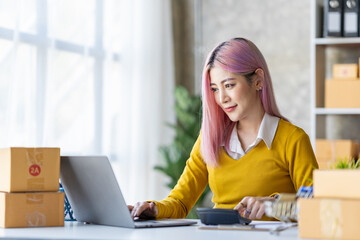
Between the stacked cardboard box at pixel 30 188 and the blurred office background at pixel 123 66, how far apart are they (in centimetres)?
150

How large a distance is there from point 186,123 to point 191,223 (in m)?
2.84

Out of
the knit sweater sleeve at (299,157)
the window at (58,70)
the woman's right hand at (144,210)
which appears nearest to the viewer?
the woman's right hand at (144,210)

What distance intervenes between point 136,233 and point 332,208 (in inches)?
20.4

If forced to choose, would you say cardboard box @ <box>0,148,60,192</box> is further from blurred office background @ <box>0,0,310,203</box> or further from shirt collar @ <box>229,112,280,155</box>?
blurred office background @ <box>0,0,310,203</box>

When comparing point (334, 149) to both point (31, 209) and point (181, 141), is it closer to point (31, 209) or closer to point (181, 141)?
point (181, 141)

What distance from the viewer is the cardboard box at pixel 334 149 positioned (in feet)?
12.4

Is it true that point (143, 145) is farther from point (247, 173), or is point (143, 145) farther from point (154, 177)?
point (247, 173)

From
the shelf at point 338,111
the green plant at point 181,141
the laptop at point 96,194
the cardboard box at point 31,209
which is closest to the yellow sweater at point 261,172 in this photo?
the laptop at point 96,194

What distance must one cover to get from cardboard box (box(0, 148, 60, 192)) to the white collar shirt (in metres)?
0.68

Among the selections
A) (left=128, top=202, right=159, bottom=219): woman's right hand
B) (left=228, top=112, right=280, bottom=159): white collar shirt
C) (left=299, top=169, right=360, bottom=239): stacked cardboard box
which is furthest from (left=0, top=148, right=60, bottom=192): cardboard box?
(left=299, top=169, right=360, bottom=239): stacked cardboard box

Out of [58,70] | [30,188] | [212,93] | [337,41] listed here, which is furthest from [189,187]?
[337,41]

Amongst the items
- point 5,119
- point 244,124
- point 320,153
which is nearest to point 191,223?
point 244,124

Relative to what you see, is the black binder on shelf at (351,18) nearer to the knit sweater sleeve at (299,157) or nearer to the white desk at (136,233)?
the knit sweater sleeve at (299,157)

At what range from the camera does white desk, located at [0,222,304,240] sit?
4.89 ft
